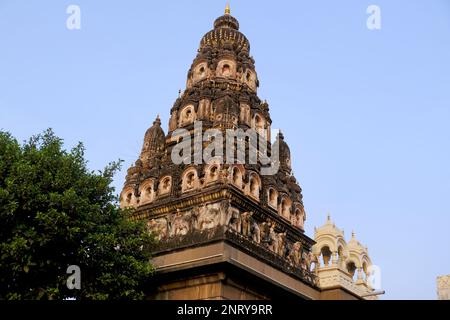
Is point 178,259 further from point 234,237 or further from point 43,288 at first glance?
point 43,288

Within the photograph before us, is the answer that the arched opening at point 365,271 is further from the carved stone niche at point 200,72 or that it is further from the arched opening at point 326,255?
the carved stone niche at point 200,72

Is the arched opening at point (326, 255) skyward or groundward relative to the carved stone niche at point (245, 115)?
groundward

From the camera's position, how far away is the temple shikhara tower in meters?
26.0

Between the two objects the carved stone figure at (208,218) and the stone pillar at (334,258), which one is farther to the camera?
the stone pillar at (334,258)

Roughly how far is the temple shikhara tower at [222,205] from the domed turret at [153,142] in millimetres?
62

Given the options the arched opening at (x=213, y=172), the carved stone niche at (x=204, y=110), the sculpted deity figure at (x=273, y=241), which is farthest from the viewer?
the carved stone niche at (x=204, y=110)

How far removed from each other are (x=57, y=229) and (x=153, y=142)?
1537cm

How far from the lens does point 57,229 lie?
65.2 feet

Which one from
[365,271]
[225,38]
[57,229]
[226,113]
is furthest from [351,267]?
[57,229]

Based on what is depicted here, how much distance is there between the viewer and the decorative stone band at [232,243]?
2638cm

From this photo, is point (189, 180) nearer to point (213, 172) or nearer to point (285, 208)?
point (213, 172)

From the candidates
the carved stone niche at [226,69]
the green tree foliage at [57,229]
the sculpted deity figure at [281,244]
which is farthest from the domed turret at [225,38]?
the green tree foliage at [57,229]

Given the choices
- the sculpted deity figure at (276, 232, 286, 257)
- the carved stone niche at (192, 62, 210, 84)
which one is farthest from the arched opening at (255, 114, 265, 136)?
the sculpted deity figure at (276, 232, 286, 257)

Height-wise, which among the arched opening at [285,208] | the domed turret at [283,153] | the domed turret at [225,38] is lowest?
the arched opening at [285,208]
